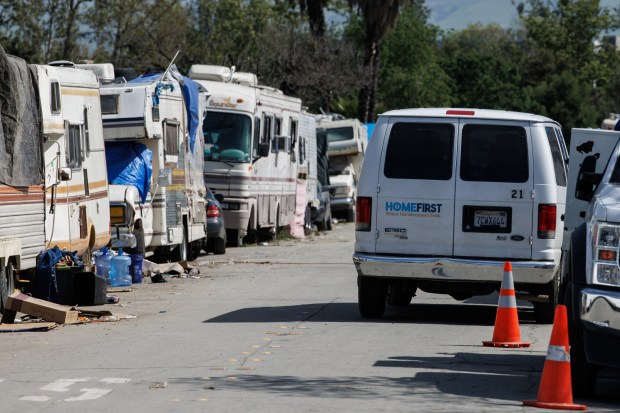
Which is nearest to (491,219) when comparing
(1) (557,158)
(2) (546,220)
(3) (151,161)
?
(2) (546,220)

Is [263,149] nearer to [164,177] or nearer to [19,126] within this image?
[164,177]

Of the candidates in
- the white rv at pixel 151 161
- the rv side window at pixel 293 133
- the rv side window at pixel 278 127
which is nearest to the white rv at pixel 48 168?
the white rv at pixel 151 161

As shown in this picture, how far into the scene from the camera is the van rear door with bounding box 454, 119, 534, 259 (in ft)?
46.9

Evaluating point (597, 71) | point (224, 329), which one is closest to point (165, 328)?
point (224, 329)

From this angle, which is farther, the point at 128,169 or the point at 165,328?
the point at 128,169

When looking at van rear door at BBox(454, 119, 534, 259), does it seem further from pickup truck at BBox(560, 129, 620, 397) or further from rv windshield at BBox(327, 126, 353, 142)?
rv windshield at BBox(327, 126, 353, 142)

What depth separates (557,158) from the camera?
49.4ft

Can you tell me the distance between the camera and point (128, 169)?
21.7 metres

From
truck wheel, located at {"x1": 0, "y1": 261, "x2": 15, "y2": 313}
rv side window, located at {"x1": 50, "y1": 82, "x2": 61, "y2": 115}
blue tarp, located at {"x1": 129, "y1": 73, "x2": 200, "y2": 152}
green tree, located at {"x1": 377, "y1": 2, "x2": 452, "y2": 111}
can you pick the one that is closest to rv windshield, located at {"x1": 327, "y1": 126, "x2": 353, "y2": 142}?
blue tarp, located at {"x1": 129, "y1": 73, "x2": 200, "y2": 152}

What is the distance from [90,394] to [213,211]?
17.7 meters

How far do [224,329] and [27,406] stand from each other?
4.90 meters

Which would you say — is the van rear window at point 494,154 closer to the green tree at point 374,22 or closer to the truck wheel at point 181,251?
the truck wheel at point 181,251

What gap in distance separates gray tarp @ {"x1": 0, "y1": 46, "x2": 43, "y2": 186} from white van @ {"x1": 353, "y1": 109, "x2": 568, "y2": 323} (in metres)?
3.74

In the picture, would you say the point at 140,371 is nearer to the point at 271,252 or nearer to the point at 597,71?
the point at 271,252
